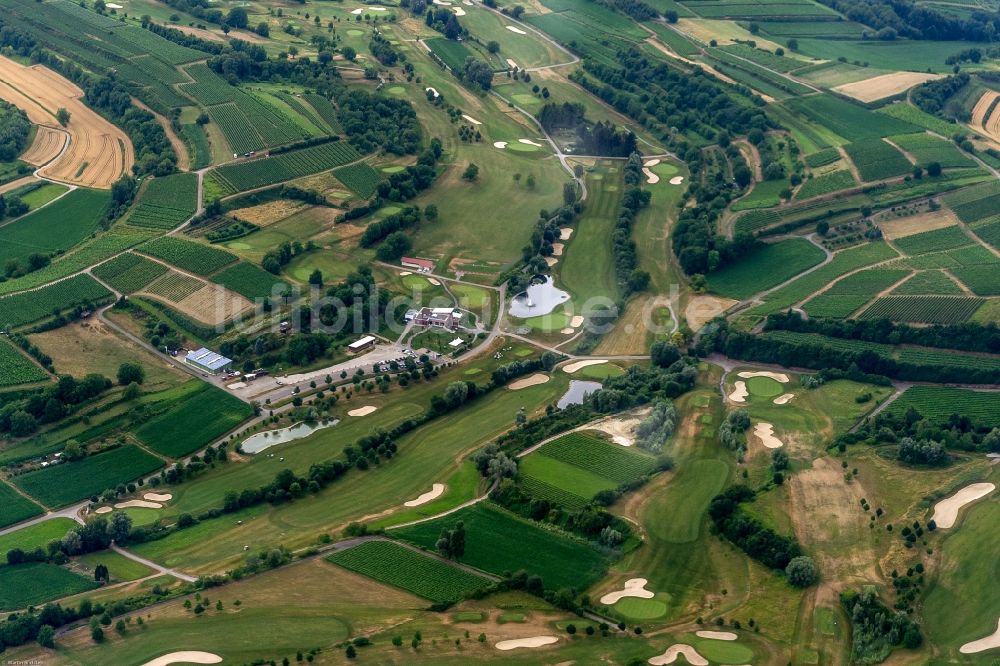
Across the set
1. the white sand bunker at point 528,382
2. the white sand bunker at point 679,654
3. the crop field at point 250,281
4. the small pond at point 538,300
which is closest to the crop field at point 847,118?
the small pond at point 538,300

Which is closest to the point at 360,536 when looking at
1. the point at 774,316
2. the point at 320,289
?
the point at 320,289

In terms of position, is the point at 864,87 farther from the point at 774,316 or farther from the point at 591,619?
the point at 591,619

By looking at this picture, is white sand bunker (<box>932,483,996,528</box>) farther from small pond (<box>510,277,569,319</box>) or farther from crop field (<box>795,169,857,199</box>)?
crop field (<box>795,169,857,199</box>)

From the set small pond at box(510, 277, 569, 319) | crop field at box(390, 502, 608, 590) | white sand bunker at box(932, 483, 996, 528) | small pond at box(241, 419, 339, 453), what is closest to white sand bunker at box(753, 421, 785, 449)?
white sand bunker at box(932, 483, 996, 528)

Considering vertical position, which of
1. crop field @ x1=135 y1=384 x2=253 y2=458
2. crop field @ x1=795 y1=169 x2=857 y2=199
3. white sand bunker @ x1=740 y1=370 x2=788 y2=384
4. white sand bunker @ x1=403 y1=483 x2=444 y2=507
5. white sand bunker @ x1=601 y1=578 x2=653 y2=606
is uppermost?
crop field @ x1=795 y1=169 x2=857 y2=199

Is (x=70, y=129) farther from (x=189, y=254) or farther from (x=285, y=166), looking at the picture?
(x=189, y=254)

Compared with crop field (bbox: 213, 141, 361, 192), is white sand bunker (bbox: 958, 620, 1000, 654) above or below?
below
